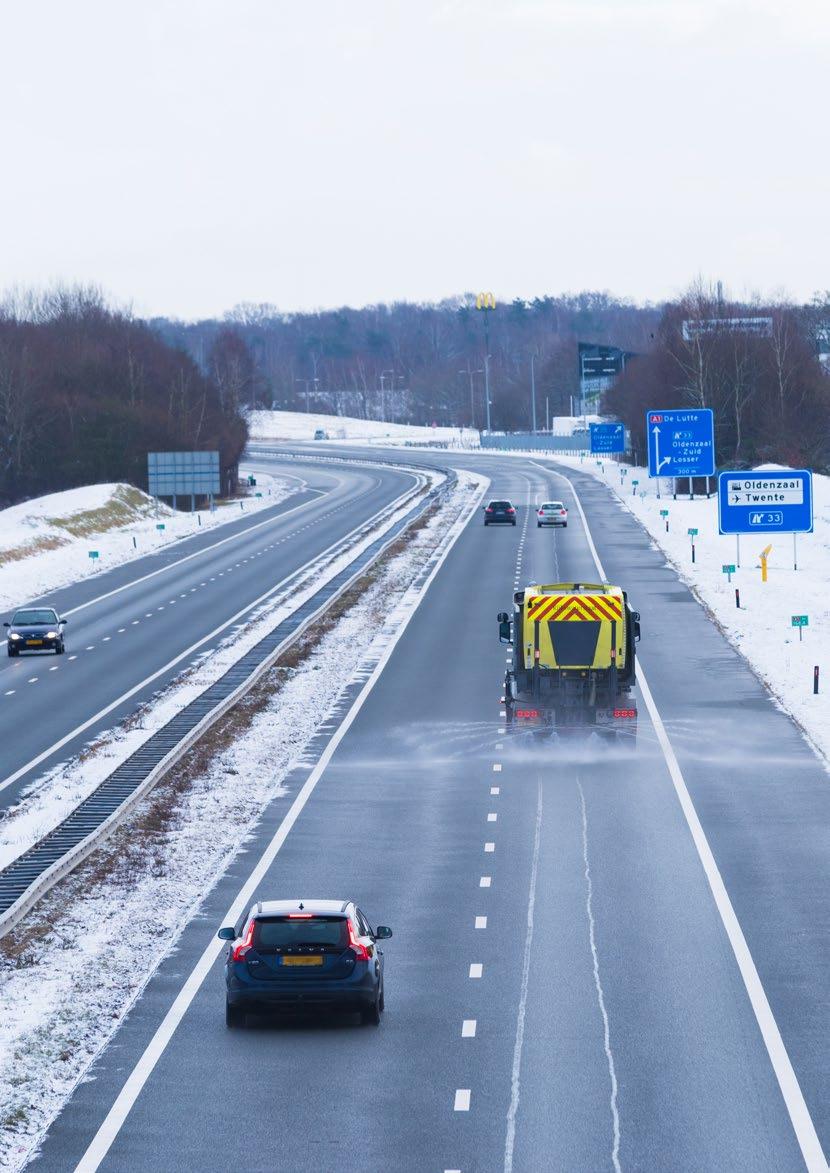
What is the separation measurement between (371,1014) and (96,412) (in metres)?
115

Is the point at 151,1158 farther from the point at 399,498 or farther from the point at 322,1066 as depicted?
the point at 399,498

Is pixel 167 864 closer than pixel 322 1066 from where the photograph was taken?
No

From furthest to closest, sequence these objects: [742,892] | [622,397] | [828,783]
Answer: [622,397] < [828,783] < [742,892]

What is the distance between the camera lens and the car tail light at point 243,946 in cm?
1800

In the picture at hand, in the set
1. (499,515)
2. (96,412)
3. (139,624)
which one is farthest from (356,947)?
(96,412)

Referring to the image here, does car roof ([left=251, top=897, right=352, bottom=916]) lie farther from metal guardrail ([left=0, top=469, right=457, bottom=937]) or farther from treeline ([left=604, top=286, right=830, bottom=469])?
treeline ([left=604, top=286, right=830, bottom=469])

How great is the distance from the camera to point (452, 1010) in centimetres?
1953

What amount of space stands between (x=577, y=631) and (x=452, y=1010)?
18156 mm

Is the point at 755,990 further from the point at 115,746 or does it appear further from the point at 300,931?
the point at 115,746

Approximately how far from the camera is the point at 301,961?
708 inches

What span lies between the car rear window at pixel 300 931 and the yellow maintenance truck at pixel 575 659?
63.5 ft

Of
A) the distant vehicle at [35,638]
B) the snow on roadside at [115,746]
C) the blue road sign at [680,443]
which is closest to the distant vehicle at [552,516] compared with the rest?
the blue road sign at [680,443]

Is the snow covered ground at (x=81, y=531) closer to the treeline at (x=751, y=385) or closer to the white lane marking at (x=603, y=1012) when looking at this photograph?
the treeline at (x=751, y=385)

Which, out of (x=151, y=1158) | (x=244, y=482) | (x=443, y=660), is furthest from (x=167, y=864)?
(x=244, y=482)
